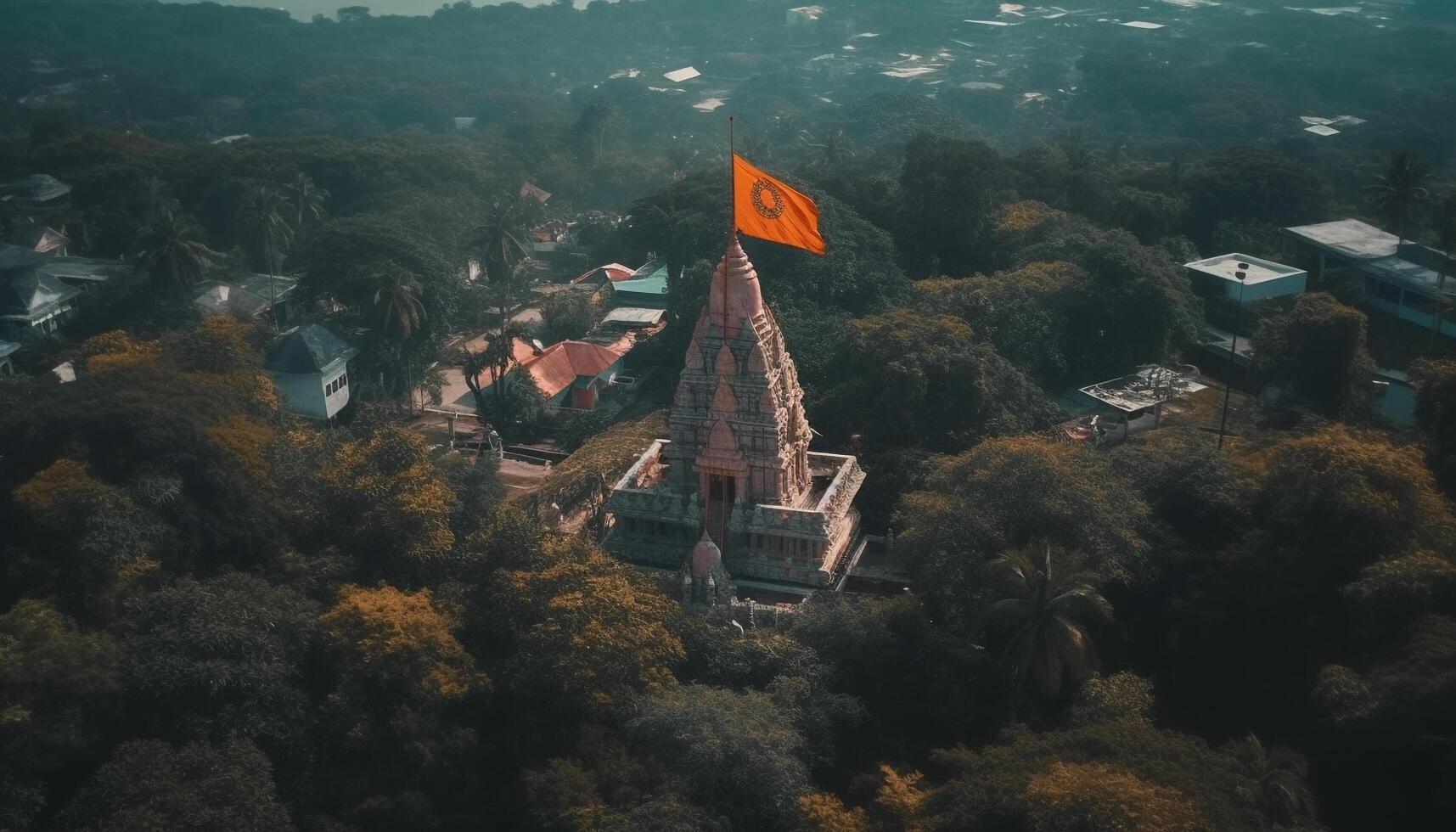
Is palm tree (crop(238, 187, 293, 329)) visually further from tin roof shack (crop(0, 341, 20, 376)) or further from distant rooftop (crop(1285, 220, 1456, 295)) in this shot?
distant rooftop (crop(1285, 220, 1456, 295))

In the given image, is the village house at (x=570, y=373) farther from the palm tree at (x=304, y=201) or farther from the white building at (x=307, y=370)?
the palm tree at (x=304, y=201)

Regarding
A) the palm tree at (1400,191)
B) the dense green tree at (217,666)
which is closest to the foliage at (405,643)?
the dense green tree at (217,666)

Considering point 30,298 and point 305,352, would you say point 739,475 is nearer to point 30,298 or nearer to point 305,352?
point 305,352

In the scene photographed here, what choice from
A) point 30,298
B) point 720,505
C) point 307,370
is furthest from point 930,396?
point 30,298

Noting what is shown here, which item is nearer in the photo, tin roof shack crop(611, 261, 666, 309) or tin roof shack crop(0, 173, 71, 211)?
tin roof shack crop(611, 261, 666, 309)

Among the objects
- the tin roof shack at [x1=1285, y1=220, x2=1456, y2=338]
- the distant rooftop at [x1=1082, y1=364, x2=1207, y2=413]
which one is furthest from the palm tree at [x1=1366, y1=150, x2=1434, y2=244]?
the distant rooftop at [x1=1082, y1=364, x2=1207, y2=413]

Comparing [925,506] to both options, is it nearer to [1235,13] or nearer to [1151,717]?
[1151,717]
